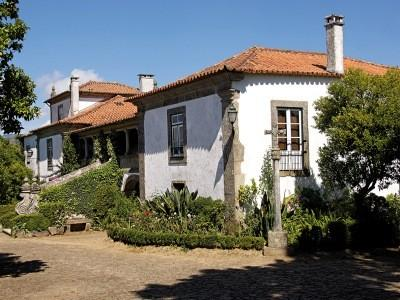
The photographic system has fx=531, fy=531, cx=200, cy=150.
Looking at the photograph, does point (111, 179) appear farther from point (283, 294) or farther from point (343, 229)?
point (283, 294)

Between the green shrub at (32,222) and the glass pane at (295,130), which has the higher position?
the glass pane at (295,130)

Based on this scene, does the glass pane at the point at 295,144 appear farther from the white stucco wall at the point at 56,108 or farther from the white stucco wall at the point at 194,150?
the white stucco wall at the point at 56,108

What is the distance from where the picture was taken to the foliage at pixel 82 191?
21.4 metres

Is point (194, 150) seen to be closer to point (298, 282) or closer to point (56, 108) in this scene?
point (298, 282)

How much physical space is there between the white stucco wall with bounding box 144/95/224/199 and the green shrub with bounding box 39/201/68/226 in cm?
370

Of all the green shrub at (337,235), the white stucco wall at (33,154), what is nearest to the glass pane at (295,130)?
the green shrub at (337,235)

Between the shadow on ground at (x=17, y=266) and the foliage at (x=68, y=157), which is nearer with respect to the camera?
the shadow on ground at (x=17, y=266)

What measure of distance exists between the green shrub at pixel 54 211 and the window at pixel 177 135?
212 inches

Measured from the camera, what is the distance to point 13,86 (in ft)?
32.9

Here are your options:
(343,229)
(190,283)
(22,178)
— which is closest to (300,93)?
(343,229)

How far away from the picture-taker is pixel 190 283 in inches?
390

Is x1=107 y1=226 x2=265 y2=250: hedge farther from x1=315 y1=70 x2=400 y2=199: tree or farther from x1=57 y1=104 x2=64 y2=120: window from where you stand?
x1=57 y1=104 x2=64 y2=120: window

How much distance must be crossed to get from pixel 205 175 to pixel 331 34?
5866mm

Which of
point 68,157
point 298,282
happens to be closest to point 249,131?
point 298,282
